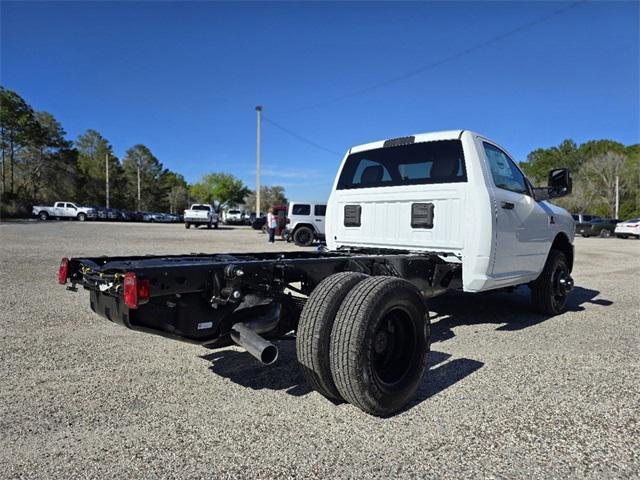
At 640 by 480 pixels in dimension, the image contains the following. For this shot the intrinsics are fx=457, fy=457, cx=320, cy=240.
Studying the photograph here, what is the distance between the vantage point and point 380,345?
3.17m

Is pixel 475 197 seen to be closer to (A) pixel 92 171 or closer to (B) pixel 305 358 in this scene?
(B) pixel 305 358

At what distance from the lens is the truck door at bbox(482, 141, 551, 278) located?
4750 millimetres

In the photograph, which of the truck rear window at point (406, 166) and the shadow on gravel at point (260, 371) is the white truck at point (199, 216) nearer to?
the truck rear window at point (406, 166)

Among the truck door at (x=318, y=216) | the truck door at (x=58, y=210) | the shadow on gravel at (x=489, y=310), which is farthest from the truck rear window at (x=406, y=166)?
the truck door at (x=58, y=210)

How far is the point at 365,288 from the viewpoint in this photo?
2.98 meters

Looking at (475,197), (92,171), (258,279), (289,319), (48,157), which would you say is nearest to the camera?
(258,279)

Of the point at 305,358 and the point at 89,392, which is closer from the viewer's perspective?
the point at 305,358

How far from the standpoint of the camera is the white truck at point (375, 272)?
9.32 feet

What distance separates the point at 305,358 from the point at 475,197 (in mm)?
2571

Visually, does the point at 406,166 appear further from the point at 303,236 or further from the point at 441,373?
the point at 303,236

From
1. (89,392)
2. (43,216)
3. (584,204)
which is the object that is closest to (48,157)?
(43,216)

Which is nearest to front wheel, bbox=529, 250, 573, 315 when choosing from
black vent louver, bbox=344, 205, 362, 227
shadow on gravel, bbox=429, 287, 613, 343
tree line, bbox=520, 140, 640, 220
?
shadow on gravel, bbox=429, 287, 613, 343

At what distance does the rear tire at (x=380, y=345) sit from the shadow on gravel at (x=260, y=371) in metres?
0.66

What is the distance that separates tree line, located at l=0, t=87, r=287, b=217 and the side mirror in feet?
163
